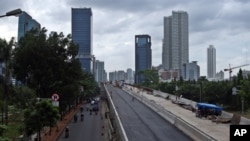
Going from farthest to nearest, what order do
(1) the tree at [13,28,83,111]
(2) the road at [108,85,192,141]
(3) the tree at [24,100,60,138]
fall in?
(1) the tree at [13,28,83,111]
(2) the road at [108,85,192,141]
(3) the tree at [24,100,60,138]

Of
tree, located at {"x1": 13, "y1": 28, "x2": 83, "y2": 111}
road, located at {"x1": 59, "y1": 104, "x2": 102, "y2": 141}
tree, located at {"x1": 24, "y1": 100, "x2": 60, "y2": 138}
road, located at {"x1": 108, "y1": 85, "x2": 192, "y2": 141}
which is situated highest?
tree, located at {"x1": 13, "y1": 28, "x2": 83, "y2": 111}

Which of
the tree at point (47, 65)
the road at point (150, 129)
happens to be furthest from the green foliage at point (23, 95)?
the road at point (150, 129)

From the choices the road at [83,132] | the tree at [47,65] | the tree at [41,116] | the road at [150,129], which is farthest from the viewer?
the tree at [47,65]

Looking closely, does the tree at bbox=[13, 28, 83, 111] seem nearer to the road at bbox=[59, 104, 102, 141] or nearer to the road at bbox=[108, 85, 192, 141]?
the road at bbox=[59, 104, 102, 141]

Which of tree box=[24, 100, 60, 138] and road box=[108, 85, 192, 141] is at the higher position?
tree box=[24, 100, 60, 138]

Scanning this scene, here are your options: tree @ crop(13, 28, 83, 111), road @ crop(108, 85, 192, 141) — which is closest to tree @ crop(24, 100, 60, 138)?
road @ crop(108, 85, 192, 141)

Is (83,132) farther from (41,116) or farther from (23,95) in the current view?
(41,116)

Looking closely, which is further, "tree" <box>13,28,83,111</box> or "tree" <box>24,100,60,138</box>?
"tree" <box>13,28,83,111</box>

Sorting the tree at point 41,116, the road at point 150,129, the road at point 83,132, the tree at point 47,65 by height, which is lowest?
the road at point 83,132

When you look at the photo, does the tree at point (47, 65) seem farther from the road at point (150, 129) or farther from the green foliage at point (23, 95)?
the road at point (150, 129)

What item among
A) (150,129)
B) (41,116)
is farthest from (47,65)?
(41,116)

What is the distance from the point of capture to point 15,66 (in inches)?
2408

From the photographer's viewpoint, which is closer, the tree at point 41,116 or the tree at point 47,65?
the tree at point 41,116

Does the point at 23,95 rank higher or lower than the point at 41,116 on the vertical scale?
higher
